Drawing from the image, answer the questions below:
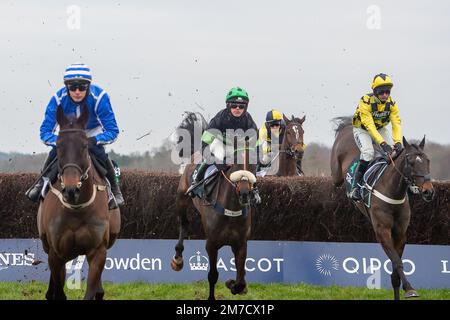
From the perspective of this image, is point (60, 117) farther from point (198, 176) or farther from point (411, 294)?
point (411, 294)

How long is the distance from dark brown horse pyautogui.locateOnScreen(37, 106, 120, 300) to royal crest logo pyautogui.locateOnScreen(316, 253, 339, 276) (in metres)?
4.37

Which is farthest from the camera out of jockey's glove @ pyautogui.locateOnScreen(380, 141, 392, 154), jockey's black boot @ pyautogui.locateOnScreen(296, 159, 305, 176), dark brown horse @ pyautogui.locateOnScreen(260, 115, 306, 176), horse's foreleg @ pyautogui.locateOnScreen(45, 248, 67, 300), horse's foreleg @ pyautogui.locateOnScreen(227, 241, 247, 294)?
jockey's black boot @ pyautogui.locateOnScreen(296, 159, 305, 176)

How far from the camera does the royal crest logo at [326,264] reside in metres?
11.7

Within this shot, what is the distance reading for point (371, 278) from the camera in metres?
11.6

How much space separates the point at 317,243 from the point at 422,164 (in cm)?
229

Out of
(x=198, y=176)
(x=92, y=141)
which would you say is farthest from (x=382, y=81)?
(x=92, y=141)

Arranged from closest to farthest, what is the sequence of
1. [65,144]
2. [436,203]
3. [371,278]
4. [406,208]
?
[65,144] < [406,208] < [371,278] < [436,203]

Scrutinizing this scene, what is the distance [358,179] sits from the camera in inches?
456

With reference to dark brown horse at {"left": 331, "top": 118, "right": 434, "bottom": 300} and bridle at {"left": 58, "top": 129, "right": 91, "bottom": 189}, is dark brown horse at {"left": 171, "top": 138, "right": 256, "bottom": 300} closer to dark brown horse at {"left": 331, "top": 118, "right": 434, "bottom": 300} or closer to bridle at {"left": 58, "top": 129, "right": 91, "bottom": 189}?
dark brown horse at {"left": 331, "top": 118, "right": 434, "bottom": 300}

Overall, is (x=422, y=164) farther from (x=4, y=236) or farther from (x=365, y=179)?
(x=4, y=236)

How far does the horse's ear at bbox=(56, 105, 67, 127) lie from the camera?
7.59 metres

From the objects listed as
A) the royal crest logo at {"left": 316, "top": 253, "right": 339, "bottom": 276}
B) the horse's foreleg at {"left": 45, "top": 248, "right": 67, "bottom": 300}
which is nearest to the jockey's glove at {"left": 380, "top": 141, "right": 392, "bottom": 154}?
the royal crest logo at {"left": 316, "top": 253, "right": 339, "bottom": 276}

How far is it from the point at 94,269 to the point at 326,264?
4757 millimetres
